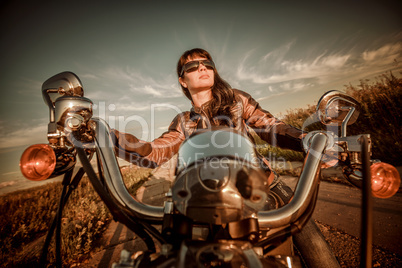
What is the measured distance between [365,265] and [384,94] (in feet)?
22.2

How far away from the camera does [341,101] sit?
3.38 feet

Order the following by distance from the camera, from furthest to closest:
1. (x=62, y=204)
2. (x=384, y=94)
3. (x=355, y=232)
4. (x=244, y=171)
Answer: (x=384, y=94) < (x=355, y=232) < (x=62, y=204) < (x=244, y=171)

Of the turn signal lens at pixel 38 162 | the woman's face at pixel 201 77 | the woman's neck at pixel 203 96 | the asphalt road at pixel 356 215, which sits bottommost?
the asphalt road at pixel 356 215

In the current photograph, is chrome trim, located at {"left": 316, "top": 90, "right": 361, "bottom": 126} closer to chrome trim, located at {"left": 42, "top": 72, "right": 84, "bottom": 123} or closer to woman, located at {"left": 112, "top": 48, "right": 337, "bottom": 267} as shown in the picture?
woman, located at {"left": 112, "top": 48, "right": 337, "bottom": 267}

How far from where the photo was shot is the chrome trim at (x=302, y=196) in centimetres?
75

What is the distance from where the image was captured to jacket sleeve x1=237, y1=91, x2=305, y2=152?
1423mm

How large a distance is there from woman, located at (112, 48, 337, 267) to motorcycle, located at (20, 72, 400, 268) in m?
0.30

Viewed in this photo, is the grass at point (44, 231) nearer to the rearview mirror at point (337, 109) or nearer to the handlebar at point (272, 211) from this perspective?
the handlebar at point (272, 211)

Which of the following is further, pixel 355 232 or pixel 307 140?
pixel 355 232

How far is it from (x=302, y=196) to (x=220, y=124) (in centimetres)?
109

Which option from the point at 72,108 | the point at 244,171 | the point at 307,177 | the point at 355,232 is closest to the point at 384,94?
Answer: the point at 355,232

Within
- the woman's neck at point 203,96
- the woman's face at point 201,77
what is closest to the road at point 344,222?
the woman's neck at point 203,96

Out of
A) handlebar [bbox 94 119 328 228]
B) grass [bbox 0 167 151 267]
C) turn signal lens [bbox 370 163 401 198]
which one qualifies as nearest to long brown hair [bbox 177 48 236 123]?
handlebar [bbox 94 119 328 228]

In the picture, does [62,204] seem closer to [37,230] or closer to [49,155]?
[49,155]
